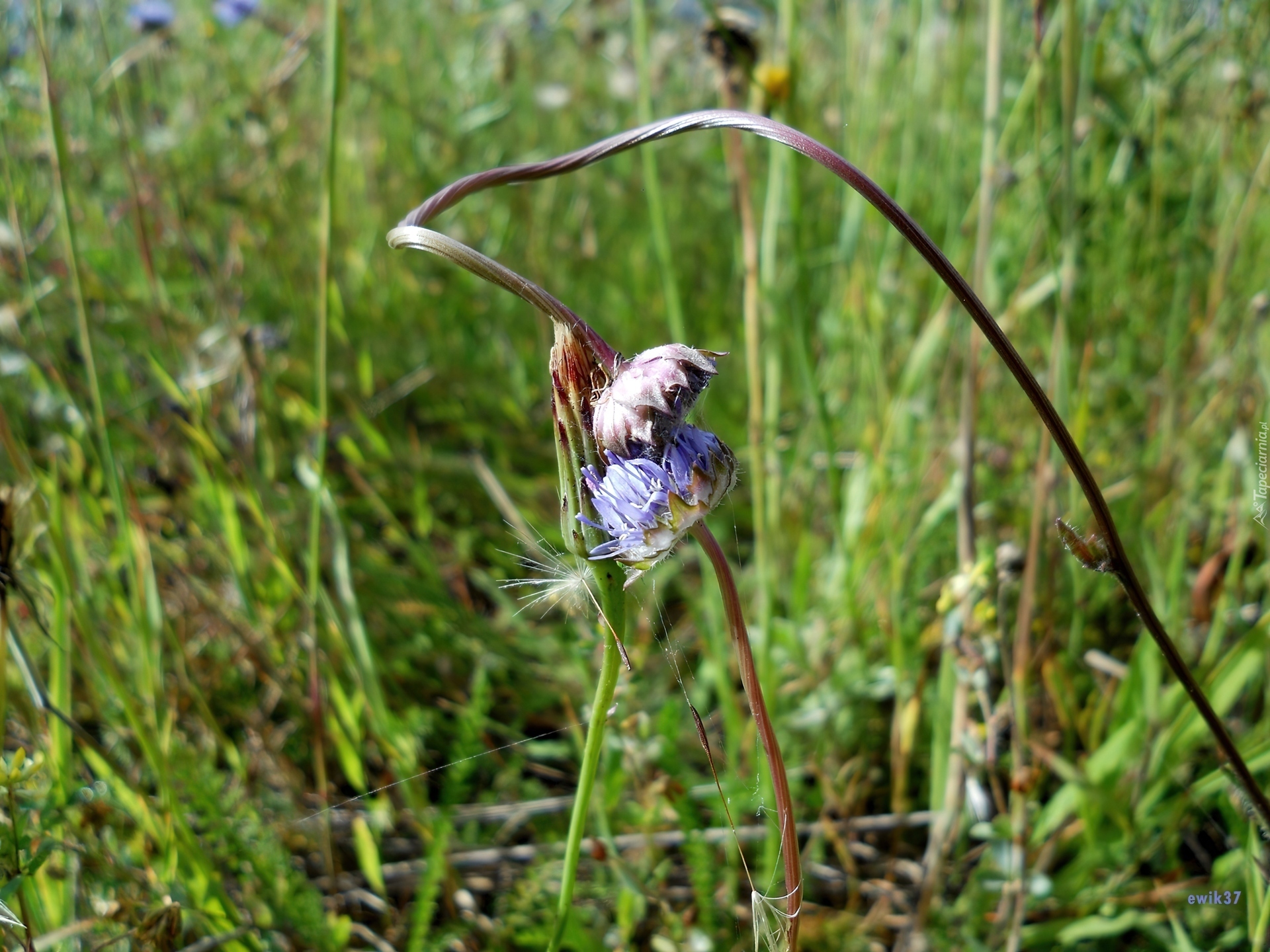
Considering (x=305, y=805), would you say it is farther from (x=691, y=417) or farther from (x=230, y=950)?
(x=691, y=417)

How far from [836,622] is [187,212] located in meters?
1.29

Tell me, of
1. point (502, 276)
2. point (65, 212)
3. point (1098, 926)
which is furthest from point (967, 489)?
point (65, 212)

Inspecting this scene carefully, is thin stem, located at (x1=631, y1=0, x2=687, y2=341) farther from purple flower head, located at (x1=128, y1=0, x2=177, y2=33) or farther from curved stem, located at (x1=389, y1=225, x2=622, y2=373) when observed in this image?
purple flower head, located at (x1=128, y1=0, x2=177, y2=33)

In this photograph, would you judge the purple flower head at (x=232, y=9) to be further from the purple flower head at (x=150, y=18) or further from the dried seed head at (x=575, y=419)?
the dried seed head at (x=575, y=419)

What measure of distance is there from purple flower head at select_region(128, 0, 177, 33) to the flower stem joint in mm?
1782

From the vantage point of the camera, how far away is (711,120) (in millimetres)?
422

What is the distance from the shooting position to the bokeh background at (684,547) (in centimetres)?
92

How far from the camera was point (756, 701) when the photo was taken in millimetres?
488

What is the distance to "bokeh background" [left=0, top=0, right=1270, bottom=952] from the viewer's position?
0.92 meters

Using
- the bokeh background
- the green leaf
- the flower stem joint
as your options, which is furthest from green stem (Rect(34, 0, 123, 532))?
the green leaf

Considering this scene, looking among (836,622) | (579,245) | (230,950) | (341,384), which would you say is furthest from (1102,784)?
(579,245)

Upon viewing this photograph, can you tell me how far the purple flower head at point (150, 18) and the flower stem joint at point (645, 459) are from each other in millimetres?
1782

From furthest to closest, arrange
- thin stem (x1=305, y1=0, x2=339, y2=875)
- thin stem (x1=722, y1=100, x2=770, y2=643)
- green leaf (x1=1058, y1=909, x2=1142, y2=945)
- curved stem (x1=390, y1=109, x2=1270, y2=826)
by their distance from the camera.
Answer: thin stem (x1=722, y1=100, x2=770, y2=643), green leaf (x1=1058, y1=909, x2=1142, y2=945), thin stem (x1=305, y1=0, x2=339, y2=875), curved stem (x1=390, y1=109, x2=1270, y2=826)

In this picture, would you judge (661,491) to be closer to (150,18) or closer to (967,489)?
(967,489)
